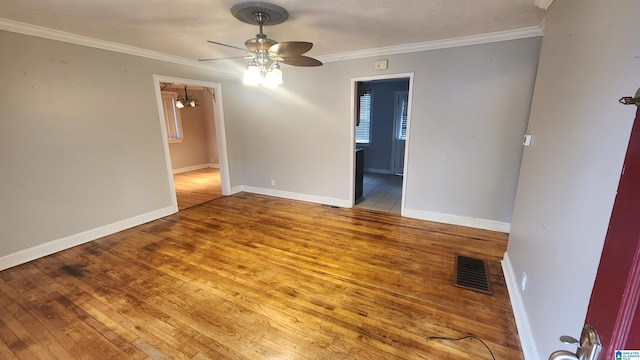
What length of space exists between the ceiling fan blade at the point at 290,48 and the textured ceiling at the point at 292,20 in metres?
0.38

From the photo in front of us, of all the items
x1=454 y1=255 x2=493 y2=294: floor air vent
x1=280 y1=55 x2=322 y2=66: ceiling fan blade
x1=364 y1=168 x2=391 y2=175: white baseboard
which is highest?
x1=280 y1=55 x2=322 y2=66: ceiling fan blade

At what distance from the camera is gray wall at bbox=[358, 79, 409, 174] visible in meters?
6.91

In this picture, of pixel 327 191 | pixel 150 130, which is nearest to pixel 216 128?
pixel 150 130

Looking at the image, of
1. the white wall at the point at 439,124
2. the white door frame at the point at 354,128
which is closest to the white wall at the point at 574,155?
the white wall at the point at 439,124

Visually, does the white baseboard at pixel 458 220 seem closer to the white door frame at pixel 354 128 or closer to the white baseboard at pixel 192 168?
the white door frame at pixel 354 128

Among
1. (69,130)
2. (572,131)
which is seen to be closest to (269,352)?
(572,131)

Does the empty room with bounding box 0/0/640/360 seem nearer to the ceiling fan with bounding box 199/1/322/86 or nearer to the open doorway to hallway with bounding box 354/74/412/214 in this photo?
the ceiling fan with bounding box 199/1/322/86

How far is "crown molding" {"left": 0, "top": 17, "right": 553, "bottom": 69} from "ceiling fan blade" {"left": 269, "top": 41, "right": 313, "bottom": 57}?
6.39 feet

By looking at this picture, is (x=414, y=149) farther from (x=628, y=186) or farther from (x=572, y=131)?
(x=628, y=186)

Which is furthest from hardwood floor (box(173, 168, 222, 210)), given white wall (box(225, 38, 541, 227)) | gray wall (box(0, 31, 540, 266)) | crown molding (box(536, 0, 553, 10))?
crown molding (box(536, 0, 553, 10))

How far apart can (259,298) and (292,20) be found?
2.61 metres

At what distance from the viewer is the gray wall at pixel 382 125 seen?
6906 millimetres

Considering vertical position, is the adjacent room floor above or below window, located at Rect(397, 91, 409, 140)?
below

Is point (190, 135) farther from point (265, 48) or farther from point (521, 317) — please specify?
point (521, 317)
